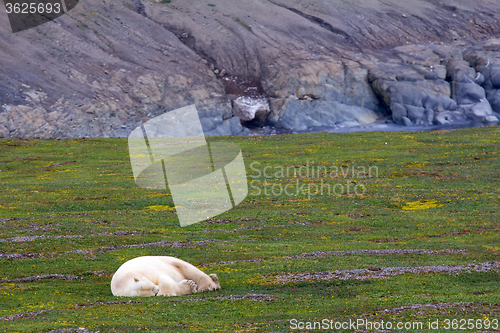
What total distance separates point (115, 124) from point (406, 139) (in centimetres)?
4819

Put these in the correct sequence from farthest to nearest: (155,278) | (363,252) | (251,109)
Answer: (251,109), (363,252), (155,278)

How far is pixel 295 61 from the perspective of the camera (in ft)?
365

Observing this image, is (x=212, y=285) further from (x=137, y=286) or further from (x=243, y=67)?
(x=243, y=67)

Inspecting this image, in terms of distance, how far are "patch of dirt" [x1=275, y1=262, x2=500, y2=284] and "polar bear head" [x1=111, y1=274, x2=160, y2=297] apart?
16.4 feet

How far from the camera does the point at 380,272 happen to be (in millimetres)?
21000

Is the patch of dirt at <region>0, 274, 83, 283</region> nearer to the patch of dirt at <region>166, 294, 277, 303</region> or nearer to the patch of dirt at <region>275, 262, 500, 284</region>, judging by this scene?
the patch of dirt at <region>166, 294, 277, 303</region>

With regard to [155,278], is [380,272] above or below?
below

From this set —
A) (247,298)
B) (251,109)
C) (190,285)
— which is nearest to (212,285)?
(190,285)

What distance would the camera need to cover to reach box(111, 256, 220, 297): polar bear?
55.2ft

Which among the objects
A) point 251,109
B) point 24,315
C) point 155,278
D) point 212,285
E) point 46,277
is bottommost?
point 251,109

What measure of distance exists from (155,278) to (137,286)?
590mm

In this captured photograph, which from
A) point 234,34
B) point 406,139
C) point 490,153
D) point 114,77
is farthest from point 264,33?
point 490,153

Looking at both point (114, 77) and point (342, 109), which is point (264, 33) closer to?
point (342, 109)

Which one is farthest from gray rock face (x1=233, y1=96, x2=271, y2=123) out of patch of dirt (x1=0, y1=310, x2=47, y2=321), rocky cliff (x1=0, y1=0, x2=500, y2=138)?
patch of dirt (x1=0, y1=310, x2=47, y2=321)
